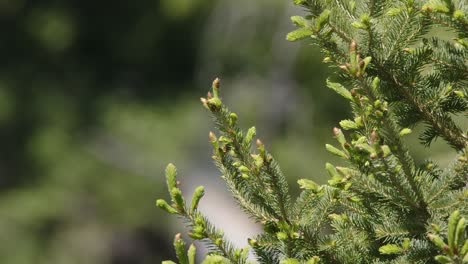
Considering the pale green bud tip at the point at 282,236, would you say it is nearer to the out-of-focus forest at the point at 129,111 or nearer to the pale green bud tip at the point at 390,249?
the pale green bud tip at the point at 390,249

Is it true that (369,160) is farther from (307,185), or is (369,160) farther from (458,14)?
(458,14)

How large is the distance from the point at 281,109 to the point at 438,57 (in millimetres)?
10557

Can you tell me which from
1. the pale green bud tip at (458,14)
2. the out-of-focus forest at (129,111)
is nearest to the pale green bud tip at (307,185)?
the pale green bud tip at (458,14)

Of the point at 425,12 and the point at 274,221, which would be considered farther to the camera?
the point at 274,221

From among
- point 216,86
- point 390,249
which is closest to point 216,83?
point 216,86

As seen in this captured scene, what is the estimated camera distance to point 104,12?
15.9 metres

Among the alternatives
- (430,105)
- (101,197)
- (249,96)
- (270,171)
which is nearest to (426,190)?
(430,105)

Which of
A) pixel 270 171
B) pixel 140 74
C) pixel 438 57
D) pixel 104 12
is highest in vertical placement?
pixel 104 12

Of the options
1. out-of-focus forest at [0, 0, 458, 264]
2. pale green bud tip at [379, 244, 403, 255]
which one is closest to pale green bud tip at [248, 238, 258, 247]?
pale green bud tip at [379, 244, 403, 255]

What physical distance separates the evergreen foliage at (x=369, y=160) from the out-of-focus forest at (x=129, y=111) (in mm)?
9299

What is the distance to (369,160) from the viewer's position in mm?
2182

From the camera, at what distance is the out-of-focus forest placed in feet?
41.5

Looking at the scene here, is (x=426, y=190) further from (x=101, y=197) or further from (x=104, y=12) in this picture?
(x=104, y=12)

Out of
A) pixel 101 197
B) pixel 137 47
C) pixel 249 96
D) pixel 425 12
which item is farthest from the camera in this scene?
pixel 137 47
